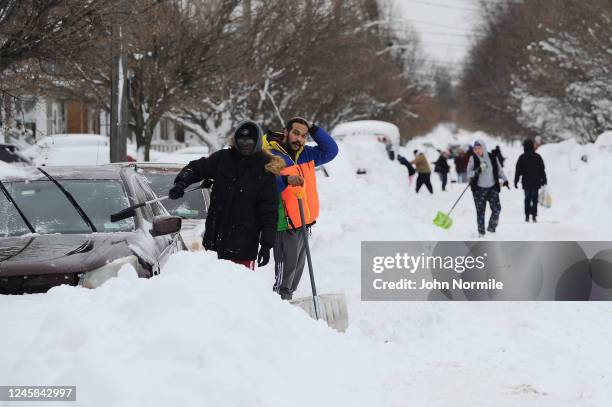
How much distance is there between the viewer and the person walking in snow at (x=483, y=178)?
15469 millimetres

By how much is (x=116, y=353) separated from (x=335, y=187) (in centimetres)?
1457

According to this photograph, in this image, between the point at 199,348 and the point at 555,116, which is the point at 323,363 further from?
the point at 555,116

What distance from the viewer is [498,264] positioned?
37.1ft

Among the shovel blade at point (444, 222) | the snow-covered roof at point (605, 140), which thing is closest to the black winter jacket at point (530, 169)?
the shovel blade at point (444, 222)

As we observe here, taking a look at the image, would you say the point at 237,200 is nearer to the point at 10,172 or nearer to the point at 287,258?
the point at 287,258

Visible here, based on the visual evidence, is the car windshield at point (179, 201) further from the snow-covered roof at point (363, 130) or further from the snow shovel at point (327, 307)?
the snow-covered roof at point (363, 130)

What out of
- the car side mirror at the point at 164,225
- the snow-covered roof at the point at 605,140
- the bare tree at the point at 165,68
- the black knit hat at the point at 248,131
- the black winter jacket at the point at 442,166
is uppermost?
the bare tree at the point at 165,68

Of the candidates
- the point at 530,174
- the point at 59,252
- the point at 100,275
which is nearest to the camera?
the point at 100,275

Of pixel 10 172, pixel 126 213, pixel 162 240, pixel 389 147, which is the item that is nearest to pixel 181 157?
pixel 10 172

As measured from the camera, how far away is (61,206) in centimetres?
708

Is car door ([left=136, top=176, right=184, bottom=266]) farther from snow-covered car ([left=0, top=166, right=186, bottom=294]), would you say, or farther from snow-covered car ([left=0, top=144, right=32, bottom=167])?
snow-covered car ([left=0, top=144, right=32, bottom=167])

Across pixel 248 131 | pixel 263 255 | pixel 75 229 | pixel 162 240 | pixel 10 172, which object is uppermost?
pixel 248 131

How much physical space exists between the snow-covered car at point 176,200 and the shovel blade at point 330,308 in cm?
219

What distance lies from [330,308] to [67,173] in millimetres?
2168
